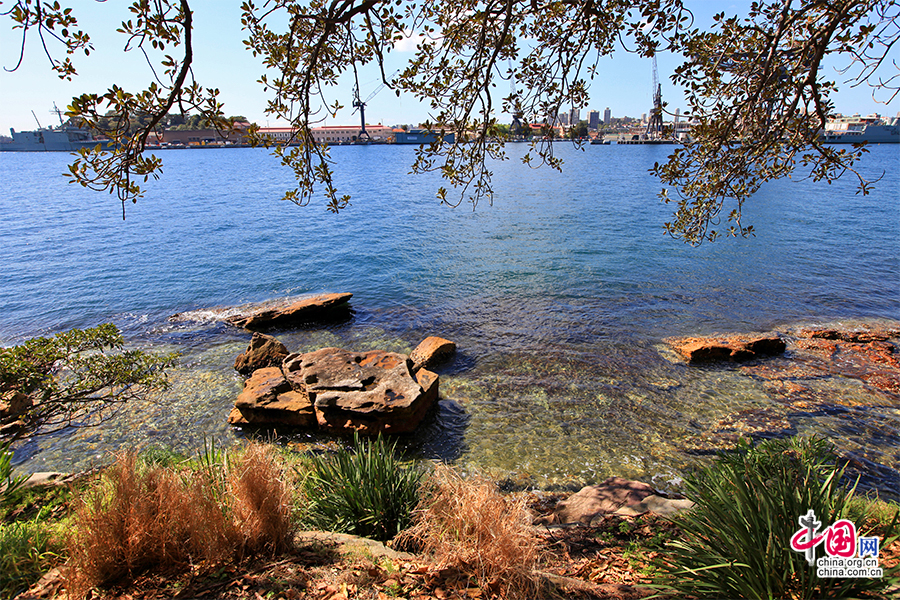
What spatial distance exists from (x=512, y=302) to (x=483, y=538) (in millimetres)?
14662

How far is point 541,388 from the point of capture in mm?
11461

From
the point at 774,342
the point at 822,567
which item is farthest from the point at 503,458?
the point at 774,342

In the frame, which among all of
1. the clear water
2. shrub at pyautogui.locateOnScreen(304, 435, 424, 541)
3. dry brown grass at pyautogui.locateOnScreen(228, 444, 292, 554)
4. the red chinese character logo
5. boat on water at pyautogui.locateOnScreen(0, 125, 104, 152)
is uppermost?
boat on water at pyautogui.locateOnScreen(0, 125, 104, 152)

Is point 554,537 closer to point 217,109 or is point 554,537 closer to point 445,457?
point 445,457

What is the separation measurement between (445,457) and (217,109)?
7.04m

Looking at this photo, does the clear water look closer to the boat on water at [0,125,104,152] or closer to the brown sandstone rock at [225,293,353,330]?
the brown sandstone rock at [225,293,353,330]

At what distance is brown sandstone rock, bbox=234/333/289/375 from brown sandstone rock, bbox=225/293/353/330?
3.11 meters

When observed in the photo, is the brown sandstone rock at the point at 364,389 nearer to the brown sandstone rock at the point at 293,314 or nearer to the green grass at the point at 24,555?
the brown sandstone rock at the point at 293,314

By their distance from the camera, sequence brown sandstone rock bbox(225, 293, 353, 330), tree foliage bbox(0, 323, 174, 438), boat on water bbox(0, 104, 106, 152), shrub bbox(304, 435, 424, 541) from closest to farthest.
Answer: shrub bbox(304, 435, 424, 541) → tree foliage bbox(0, 323, 174, 438) → brown sandstone rock bbox(225, 293, 353, 330) → boat on water bbox(0, 104, 106, 152)

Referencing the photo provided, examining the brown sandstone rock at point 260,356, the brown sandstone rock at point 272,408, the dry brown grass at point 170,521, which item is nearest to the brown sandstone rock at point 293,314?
the brown sandstone rock at point 260,356

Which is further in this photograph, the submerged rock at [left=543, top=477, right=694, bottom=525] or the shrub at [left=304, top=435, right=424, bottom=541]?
the submerged rock at [left=543, top=477, right=694, bottom=525]

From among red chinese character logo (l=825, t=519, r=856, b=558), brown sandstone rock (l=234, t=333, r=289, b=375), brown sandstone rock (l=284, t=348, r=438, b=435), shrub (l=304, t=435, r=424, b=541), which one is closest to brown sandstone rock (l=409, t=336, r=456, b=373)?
brown sandstone rock (l=284, t=348, r=438, b=435)

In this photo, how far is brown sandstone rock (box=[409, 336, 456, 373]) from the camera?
12.7 metres

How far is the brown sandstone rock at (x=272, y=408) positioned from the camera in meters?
9.91
